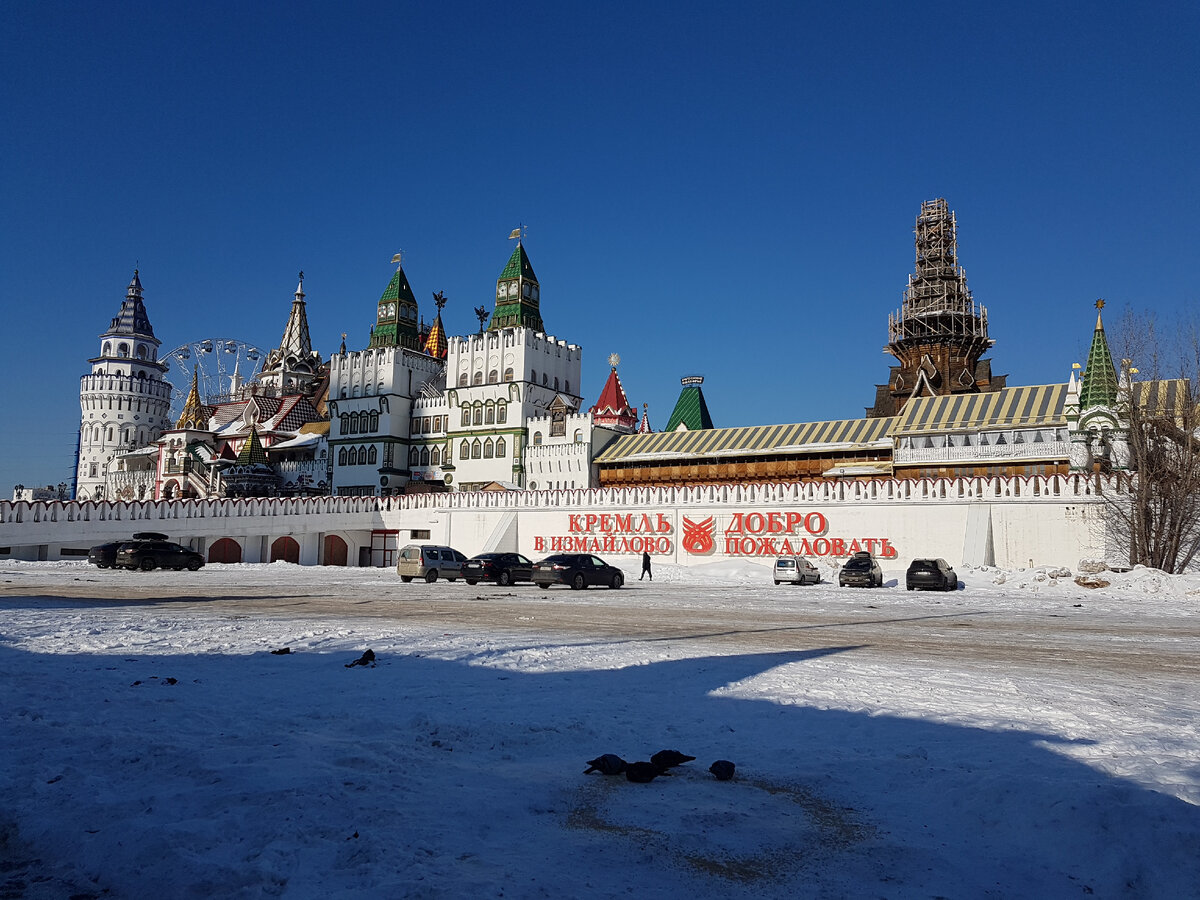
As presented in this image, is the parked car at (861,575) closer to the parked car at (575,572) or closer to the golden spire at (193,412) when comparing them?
the parked car at (575,572)

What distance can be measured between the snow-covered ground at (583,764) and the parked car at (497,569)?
18668 mm

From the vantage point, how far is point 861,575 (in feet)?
110

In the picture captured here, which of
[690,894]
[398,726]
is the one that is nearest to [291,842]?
[690,894]

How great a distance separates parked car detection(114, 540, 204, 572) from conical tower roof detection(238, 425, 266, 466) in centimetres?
4221

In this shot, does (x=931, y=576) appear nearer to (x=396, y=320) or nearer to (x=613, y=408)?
(x=613, y=408)

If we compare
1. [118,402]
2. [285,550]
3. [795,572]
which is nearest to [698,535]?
[795,572]

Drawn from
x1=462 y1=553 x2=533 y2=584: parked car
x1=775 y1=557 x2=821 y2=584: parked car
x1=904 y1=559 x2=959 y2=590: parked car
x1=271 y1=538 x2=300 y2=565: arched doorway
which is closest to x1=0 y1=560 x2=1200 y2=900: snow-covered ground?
x1=904 y1=559 x2=959 y2=590: parked car

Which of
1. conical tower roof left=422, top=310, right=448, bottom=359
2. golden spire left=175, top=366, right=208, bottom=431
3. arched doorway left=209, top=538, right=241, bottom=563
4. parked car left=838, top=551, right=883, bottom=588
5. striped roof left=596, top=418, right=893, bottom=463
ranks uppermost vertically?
conical tower roof left=422, top=310, right=448, bottom=359

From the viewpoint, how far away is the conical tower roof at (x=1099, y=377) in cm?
3981

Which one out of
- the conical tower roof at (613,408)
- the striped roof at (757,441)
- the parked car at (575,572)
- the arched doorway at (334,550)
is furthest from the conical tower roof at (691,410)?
the parked car at (575,572)

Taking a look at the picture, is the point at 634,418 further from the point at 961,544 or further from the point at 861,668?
the point at 861,668

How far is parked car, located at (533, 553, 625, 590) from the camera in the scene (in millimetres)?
32406

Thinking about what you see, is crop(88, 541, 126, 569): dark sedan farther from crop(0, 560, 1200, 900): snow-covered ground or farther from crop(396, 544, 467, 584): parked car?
crop(0, 560, 1200, 900): snow-covered ground

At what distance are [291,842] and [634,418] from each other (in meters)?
66.7
